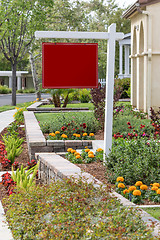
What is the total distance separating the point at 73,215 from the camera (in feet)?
13.1

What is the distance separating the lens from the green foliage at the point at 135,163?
5.77 metres

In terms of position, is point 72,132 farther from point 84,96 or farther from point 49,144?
point 84,96

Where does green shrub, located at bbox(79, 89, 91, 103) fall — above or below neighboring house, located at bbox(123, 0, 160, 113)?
below

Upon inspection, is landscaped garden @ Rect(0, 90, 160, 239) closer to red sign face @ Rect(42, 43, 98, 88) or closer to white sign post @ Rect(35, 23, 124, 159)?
white sign post @ Rect(35, 23, 124, 159)

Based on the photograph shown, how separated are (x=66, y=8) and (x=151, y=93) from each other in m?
18.6

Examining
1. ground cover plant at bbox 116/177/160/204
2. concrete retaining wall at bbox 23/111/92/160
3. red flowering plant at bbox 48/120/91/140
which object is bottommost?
ground cover plant at bbox 116/177/160/204

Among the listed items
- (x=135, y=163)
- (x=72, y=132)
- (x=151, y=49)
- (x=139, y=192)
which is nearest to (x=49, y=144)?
(x=72, y=132)

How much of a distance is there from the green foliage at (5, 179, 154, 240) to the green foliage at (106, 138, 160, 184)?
122 cm

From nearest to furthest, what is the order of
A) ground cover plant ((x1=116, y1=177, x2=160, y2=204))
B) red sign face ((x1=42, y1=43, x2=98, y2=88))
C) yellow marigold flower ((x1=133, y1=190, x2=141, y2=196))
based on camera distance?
yellow marigold flower ((x1=133, y1=190, x2=141, y2=196)) → ground cover plant ((x1=116, y1=177, x2=160, y2=204)) → red sign face ((x1=42, y1=43, x2=98, y2=88))

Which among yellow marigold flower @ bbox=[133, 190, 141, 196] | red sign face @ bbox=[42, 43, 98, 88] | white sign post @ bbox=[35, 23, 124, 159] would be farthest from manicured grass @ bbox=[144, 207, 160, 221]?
red sign face @ bbox=[42, 43, 98, 88]

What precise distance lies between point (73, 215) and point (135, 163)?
2.13m

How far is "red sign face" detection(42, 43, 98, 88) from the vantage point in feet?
21.8

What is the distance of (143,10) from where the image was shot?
1446 centimetres

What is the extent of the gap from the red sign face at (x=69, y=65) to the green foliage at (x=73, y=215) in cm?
226
